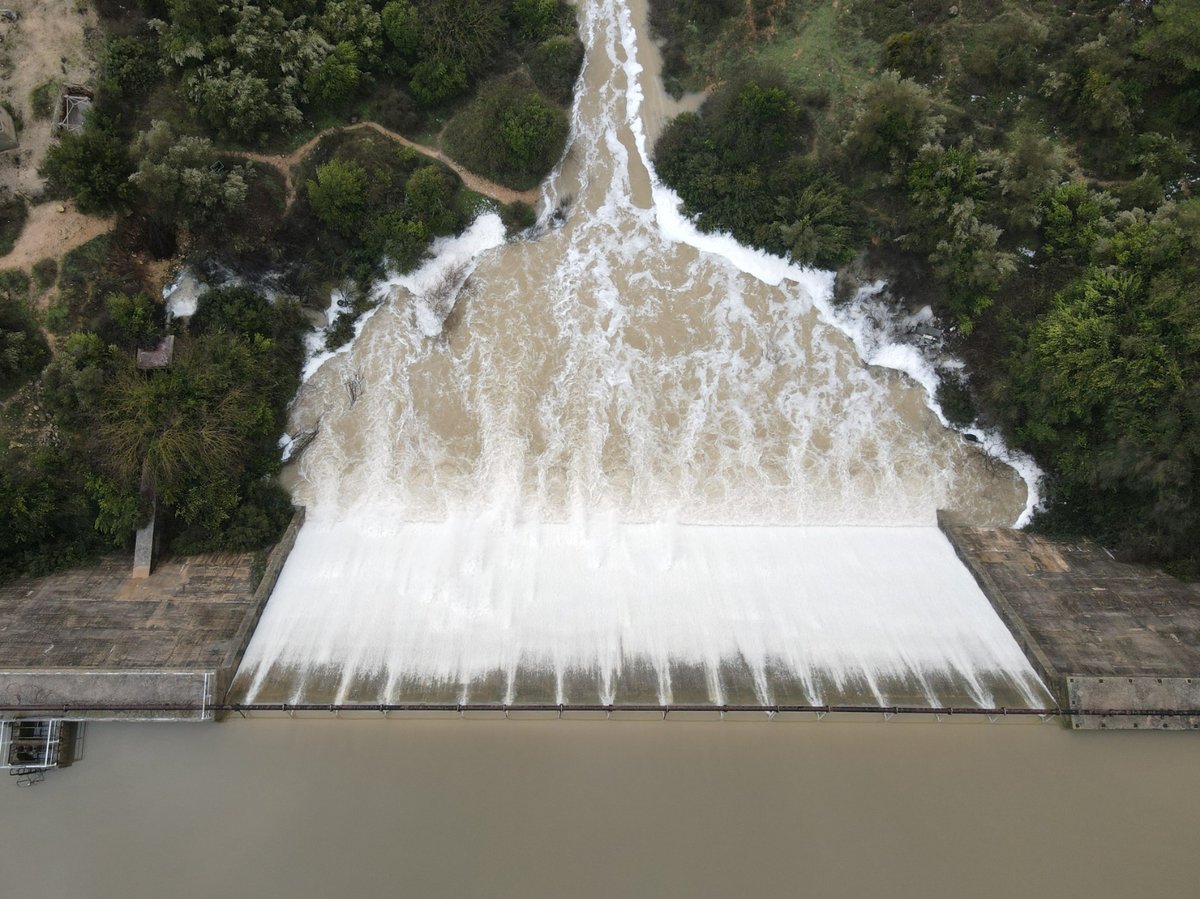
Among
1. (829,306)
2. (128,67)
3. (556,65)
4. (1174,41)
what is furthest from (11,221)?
(1174,41)

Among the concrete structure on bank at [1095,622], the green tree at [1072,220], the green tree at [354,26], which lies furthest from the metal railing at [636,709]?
the green tree at [354,26]

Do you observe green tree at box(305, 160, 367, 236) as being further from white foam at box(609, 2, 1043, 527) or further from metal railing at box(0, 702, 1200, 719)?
metal railing at box(0, 702, 1200, 719)

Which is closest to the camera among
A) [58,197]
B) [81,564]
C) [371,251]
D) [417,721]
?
[417,721]

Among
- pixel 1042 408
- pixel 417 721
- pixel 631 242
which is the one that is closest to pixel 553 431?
pixel 631 242

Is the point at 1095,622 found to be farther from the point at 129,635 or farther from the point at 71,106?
the point at 71,106

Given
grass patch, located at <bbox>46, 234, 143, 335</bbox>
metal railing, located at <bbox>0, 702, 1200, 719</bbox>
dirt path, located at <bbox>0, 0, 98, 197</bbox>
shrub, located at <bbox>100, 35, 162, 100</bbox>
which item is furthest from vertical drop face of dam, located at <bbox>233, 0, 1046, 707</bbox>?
dirt path, located at <bbox>0, 0, 98, 197</bbox>

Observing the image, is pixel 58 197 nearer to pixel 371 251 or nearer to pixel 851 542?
pixel 371 251

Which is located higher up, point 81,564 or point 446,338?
point 446,338
